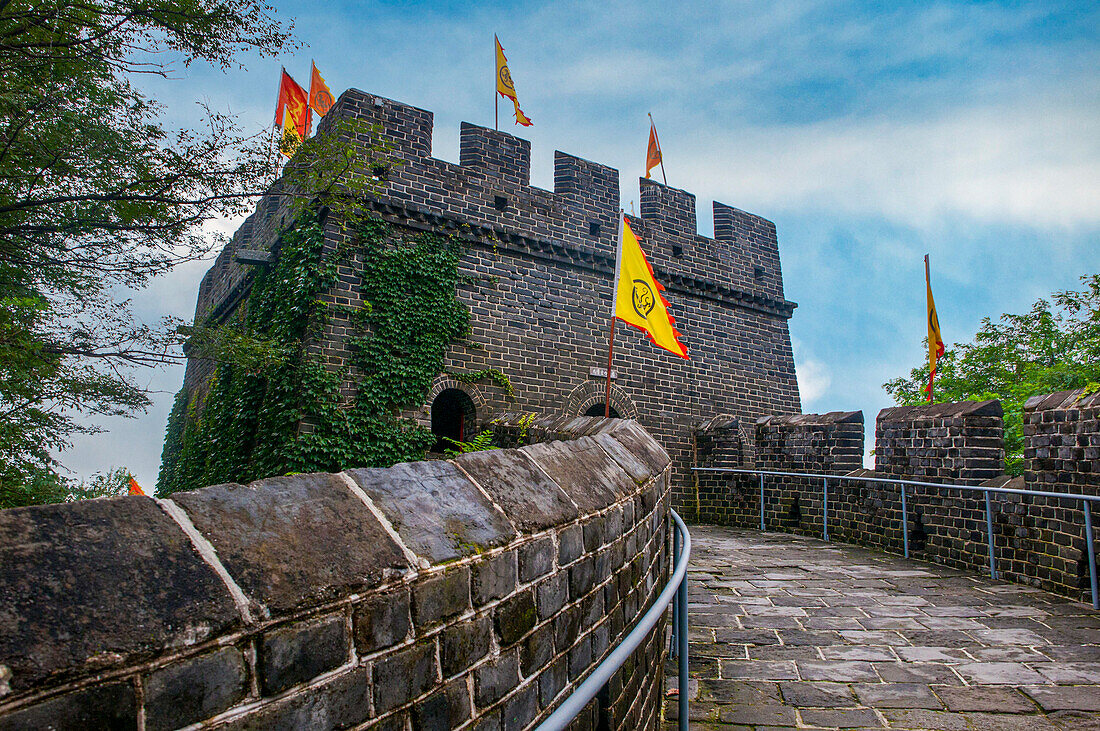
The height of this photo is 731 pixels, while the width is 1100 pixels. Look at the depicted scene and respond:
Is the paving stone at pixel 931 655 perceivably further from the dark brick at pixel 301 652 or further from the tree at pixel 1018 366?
the tree at pixel 1018 366

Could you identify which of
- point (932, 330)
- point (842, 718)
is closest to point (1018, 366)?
point (932, 330)

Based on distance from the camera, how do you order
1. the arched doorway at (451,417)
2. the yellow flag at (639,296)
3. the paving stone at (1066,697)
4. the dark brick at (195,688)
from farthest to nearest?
the arched doorway at (451,417), the yellow flag at (639,296), the paving stone at (1066,697), the dark brick at (195,688)

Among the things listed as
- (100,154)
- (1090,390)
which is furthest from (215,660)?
(100,154)

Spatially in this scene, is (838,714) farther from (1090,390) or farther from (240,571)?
(1090,390)

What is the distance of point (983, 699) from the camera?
137 inches

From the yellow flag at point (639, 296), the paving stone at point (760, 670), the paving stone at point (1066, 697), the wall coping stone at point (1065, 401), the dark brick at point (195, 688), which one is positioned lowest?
the paving stone at point (760, 670)

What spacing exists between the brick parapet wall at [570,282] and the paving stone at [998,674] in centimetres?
827

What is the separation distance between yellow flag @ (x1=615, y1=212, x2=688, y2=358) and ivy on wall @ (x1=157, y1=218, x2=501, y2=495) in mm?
4330

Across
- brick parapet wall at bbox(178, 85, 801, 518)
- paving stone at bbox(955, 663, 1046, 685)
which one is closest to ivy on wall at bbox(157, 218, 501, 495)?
brick parapet wall at bbox(178, 85, 801, 518)

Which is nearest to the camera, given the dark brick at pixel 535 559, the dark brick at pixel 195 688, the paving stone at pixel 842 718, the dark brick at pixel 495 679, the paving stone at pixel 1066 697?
the dark brick at pixel 195 688

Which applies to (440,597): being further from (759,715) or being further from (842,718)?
(842,718)

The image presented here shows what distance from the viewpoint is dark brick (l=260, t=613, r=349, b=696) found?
4.02 ft

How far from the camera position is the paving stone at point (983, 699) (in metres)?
3.35

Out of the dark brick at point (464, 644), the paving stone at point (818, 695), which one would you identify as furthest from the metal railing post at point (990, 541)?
the dark brick at point (464, 644)
